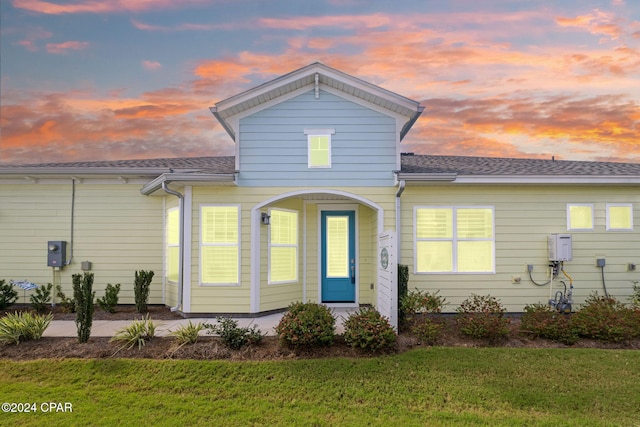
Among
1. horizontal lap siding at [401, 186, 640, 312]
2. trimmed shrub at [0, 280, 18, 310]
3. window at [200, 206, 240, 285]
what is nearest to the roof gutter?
window at [200, 206, 240, 285]

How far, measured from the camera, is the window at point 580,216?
8766 millimetres

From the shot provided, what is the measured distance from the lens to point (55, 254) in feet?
31.6

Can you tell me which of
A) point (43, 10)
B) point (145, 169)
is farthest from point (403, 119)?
point (43, 10)

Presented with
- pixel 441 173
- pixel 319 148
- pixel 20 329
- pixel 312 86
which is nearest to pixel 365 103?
pixel 312 86

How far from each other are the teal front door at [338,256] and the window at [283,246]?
763mm

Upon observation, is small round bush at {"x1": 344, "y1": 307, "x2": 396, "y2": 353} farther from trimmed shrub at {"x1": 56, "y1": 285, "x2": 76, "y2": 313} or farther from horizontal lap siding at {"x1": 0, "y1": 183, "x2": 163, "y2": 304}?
trimmed shrub at {"x1": 56, "y1": 285, "x2": 76, "y2": 313}

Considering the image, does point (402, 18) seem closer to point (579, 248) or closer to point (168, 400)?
point (579, 248)

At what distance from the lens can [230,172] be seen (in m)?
8.20

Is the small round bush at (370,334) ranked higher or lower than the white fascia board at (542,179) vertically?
lower

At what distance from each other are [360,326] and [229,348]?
1981mm

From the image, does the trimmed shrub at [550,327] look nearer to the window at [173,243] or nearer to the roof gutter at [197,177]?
the roof gutter at [197,177]

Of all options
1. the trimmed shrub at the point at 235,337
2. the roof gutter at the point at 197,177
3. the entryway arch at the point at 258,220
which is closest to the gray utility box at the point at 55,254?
the roof gutter at the point at 197,177

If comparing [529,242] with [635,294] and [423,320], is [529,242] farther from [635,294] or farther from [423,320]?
[423,320]

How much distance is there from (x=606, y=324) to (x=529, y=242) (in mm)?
2527
